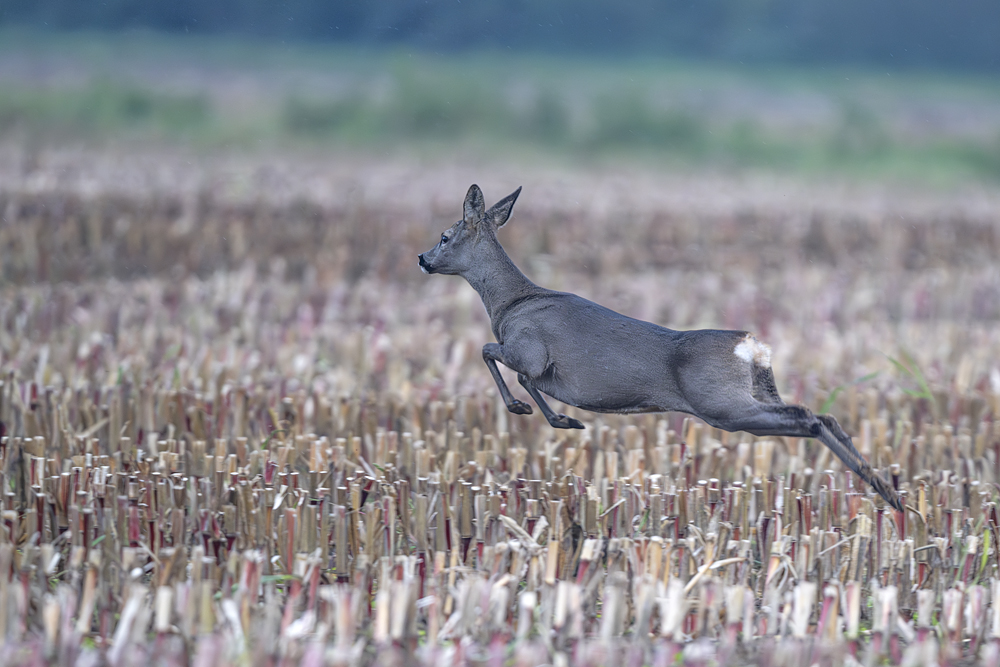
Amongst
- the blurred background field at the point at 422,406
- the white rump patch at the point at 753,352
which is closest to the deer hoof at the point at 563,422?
the blurred background field at the point at 422,406

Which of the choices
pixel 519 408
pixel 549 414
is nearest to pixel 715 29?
pixel 549 414

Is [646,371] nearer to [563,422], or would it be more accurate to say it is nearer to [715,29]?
[563,422]

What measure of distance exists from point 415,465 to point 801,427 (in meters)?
2.05

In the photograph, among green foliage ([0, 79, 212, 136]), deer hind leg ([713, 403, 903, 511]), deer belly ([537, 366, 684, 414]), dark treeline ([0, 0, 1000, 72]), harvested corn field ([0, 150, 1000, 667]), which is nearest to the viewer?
harvested corn field ([0, 150, 1000, 667])

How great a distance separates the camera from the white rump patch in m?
5.13

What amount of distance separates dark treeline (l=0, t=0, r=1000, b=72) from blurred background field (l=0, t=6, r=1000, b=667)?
285 inches

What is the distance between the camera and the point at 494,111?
29828mm

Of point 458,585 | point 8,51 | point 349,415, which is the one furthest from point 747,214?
point 8,51

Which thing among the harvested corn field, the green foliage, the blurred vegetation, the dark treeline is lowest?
the harvested corn field

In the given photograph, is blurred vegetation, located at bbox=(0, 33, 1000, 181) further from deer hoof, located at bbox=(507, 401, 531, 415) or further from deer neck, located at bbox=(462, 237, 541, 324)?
deer hoof, located at bbox=(507, 401, 531, 415)

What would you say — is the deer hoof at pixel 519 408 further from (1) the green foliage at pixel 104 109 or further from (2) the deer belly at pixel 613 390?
(1) the green foliage at pixel 104 109

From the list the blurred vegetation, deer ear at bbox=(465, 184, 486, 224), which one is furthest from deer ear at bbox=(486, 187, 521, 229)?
the blurred vegetation

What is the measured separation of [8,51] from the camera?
87.6 feet

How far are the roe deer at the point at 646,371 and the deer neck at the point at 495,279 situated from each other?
0.47 ft
